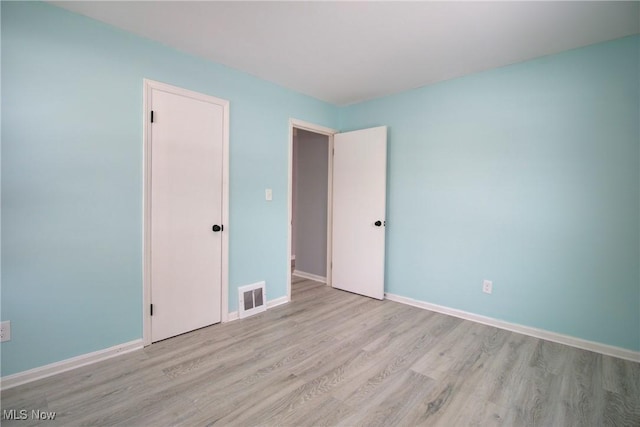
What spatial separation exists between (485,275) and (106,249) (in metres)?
3.26

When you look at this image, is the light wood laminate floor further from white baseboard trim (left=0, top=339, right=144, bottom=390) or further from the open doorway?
the open doorway

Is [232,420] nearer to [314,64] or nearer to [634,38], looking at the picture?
[314,64]

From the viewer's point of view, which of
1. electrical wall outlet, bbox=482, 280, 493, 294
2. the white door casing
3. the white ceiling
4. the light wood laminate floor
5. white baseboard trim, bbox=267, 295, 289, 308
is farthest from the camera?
white baseboard trim, bbox=267, 295, 289, 308

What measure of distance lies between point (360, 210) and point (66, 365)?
2.98m

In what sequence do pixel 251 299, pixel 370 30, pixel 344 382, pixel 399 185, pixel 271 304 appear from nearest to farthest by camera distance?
pixel 344 382 → pixel 370 30 → pixel 251 299 → pixel 271 304 → pixel 399 185

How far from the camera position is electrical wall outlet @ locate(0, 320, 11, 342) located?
5.89 ft

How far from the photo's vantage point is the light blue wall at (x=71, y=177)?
1.82 meters

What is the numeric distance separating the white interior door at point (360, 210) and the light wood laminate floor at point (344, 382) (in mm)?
987

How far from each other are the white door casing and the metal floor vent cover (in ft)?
0.59

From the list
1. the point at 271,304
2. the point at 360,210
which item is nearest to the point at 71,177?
the point at 271,304

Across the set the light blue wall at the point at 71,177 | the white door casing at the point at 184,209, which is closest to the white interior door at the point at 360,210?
the white door casing at the point at 184,209

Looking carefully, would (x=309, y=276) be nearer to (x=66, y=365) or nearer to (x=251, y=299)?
(x=251, y=299)

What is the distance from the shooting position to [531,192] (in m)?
2.62

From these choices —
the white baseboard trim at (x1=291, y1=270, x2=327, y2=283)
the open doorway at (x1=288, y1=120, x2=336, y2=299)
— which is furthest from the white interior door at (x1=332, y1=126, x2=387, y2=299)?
the white baseboard trim at (x1=291, y1=270, x2=327, y2=283)
